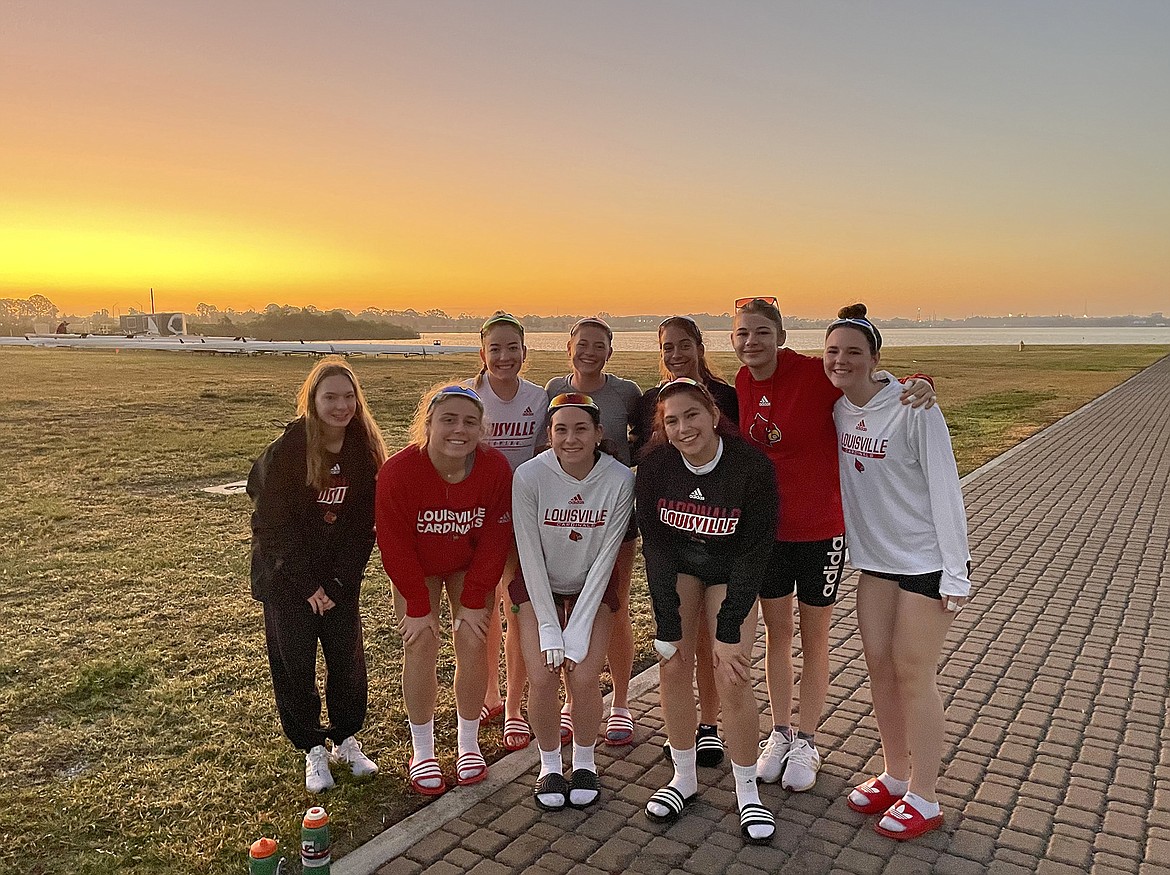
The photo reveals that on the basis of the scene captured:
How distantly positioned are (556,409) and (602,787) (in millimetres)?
1862

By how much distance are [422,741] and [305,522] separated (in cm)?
123

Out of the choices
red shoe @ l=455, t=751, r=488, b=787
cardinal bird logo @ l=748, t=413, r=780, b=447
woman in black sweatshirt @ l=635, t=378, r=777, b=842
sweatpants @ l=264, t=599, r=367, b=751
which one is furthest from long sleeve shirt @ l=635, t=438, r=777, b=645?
sweatpants @ l=264, t=599, r=367, b=751

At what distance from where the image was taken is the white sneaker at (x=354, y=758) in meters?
4.07

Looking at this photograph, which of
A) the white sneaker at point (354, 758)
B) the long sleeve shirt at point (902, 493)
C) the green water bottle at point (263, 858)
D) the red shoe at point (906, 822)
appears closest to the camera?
the green water bottle at point (263, 858)

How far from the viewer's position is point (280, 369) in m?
36.4

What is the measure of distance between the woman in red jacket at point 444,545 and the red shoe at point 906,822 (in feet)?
6.19

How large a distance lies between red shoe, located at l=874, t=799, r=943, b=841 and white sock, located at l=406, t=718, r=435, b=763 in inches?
83.1

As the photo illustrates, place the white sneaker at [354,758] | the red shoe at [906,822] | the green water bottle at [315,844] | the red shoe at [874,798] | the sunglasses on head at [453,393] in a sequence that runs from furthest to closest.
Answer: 1. the white sneaker at [354,758]
2. the sunglasses on head at [453,393]
3. the red shoe at [874,798]
4. the red shoe at [906,822]
5. the green water bottle at [315,844]

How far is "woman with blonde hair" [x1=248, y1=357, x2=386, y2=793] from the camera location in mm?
3895

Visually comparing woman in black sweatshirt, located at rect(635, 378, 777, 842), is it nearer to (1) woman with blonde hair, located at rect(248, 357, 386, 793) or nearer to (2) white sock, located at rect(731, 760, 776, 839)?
(2) white sock, located at rect(731, 760, 776, 839)

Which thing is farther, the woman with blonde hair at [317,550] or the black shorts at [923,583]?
the woman with blonde hair at [317,550]

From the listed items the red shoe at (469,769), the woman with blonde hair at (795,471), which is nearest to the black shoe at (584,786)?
the red shoe at (469,769)

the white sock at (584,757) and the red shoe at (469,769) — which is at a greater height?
the white sock at (584,757)

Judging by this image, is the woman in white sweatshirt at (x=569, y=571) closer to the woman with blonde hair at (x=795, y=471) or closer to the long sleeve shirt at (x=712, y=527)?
the long sleeve shirt at (x=712, y=527)
